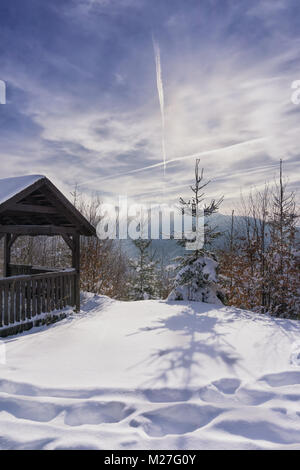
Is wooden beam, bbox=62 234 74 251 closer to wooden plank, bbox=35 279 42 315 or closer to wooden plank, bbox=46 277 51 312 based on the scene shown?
wooden plank, bbox=46 277 51 312

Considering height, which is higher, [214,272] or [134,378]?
[214,272]

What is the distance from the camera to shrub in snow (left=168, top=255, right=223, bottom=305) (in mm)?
10841

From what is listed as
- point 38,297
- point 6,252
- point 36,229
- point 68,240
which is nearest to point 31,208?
point 36,229

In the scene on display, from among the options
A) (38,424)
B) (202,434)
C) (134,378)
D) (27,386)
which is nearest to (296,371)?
(202,434)

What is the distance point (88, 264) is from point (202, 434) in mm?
15995

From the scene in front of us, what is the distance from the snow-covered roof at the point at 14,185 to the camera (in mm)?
6762

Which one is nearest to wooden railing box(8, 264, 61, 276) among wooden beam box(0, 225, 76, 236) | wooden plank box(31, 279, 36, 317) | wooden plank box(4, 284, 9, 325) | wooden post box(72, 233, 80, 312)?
wooden post box(72, 233, 80, 312)

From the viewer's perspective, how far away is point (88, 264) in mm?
Result: 18125

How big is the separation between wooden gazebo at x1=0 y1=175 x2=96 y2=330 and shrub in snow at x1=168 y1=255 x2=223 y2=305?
4.20 m

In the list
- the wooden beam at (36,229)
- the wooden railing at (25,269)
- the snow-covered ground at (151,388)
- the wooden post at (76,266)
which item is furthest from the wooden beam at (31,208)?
the snow-covered ground at (151,388)

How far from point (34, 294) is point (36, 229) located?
1985 millimetres

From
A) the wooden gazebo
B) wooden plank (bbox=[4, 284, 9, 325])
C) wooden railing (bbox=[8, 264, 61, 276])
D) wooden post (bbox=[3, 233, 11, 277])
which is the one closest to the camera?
wooden plank (bbox=[4, 284, 9, 325])
